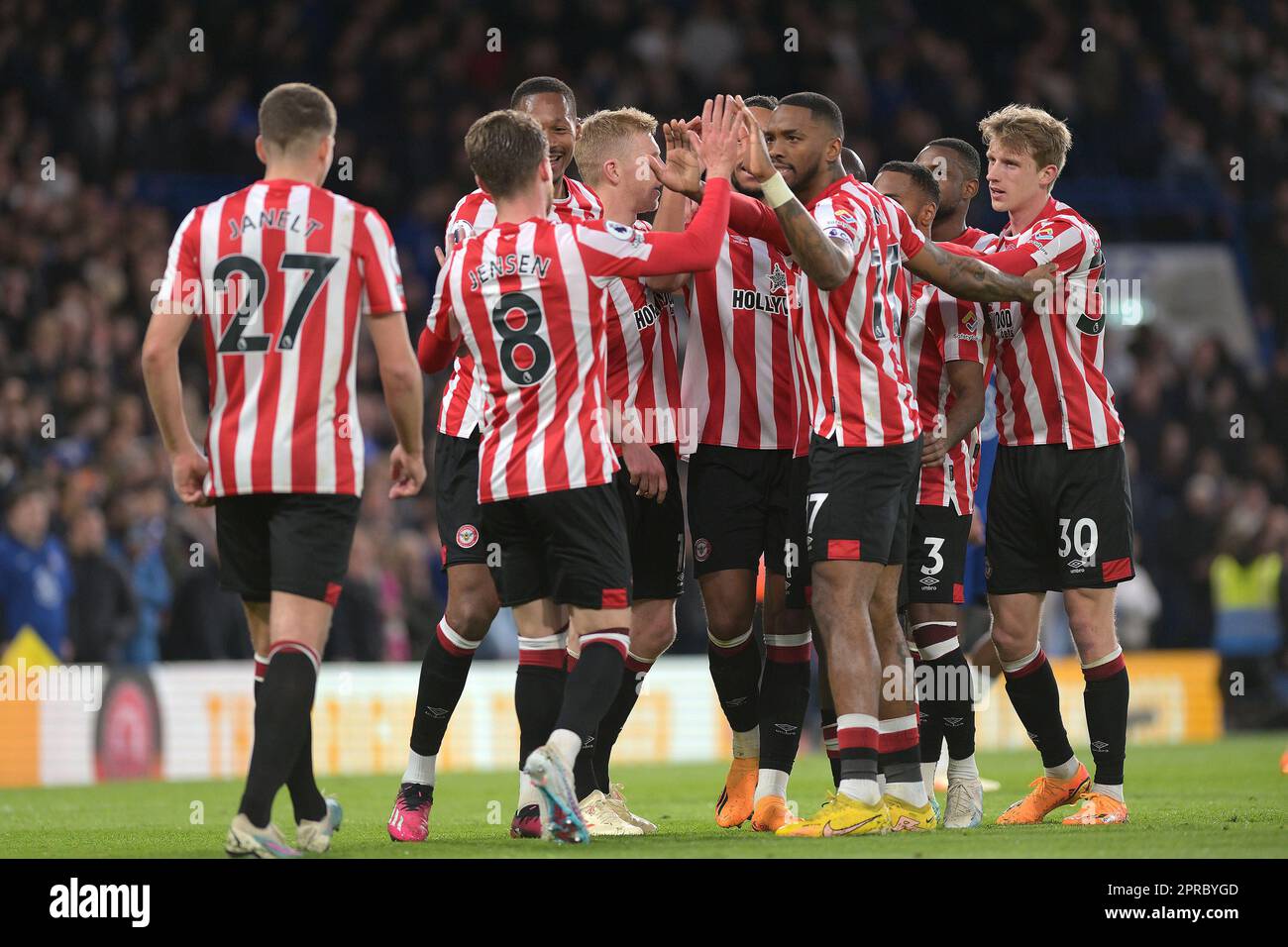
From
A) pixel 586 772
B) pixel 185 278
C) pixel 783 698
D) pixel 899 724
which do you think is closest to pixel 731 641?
pixel 783 698

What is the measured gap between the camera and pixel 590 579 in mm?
5910

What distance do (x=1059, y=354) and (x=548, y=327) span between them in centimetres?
246

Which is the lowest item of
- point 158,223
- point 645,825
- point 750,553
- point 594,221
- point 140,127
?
point 645,825

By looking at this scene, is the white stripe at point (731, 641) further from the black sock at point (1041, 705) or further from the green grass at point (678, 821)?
the black sock at point (1041, 705)

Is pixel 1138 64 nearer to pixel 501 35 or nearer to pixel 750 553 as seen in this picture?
pixel 501 35

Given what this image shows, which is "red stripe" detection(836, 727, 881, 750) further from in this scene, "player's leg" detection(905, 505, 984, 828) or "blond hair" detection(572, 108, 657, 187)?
"blond hair" detection(572, 108, 657, 187)

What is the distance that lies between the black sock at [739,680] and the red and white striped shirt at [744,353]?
88 cm

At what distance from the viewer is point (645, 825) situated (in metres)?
6.81

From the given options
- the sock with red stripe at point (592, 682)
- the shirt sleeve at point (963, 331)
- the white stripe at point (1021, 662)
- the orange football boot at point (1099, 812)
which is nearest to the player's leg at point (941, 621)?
the white stripe at point (1021, 662)

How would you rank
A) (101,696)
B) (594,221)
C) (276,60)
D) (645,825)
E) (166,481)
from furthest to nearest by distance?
(276,60) → (166,481) → (101,696) → (645,825) → (594,221)

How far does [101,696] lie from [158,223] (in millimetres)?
5507

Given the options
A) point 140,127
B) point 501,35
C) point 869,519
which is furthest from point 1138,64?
point 869,519

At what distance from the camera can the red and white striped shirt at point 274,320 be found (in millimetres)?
5543

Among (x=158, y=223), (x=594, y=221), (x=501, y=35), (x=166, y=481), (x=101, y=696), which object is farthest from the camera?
(x=501, y=35)
